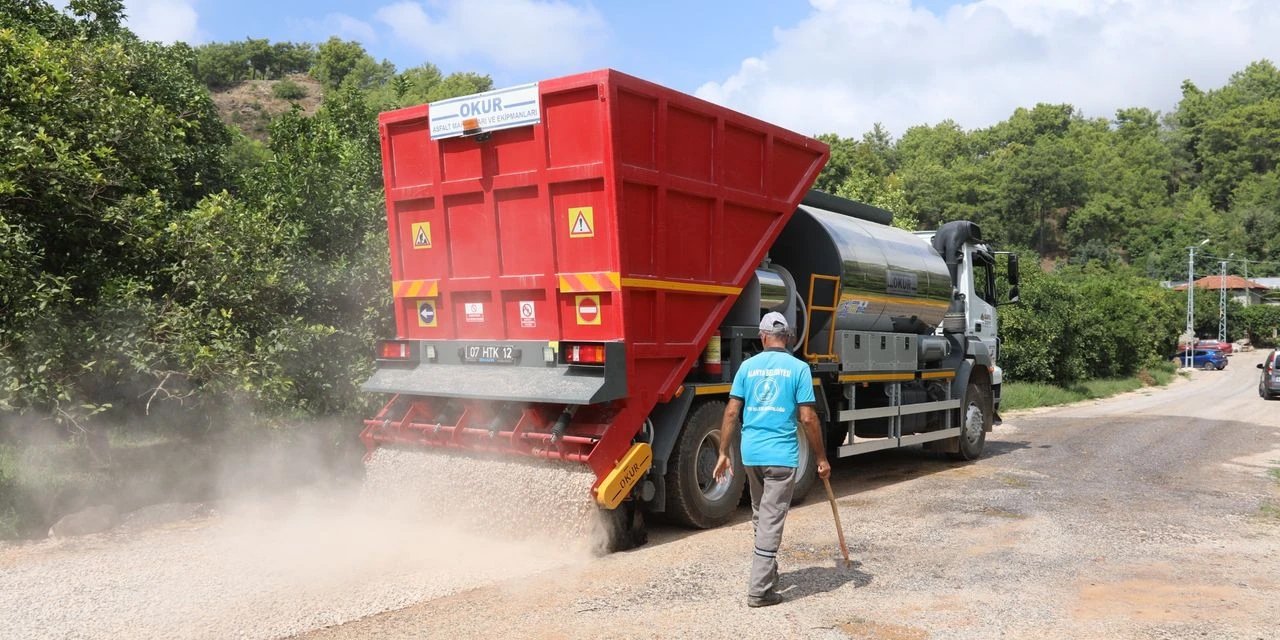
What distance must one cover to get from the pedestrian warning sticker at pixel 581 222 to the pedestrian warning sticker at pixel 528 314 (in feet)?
2.23

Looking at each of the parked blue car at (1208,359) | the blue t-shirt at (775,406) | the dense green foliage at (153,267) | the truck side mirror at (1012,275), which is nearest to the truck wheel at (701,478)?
the blue t-shirt at (775,406)

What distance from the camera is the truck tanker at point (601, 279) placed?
674 centimetres

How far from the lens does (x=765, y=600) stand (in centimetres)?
540

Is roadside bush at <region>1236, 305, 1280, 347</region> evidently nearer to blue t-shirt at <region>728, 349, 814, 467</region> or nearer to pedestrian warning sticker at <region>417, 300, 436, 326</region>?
pedestrian warning sticker at <region>417, 300, 436, 326</region>

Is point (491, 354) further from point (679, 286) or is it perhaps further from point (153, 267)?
point (153, 267)

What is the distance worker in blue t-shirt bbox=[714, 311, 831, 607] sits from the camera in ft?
18.1

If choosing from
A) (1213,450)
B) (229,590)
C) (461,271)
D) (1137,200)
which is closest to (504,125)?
(461,271)

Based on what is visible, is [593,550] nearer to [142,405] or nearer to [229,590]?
[229,590]

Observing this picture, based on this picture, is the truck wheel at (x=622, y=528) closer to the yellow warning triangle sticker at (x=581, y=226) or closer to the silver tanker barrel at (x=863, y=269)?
the yellow warning triangle sticker at (x=581, y=226)

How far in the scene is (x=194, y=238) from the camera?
8680 mm

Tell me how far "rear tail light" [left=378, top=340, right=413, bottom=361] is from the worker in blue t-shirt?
3.22 m

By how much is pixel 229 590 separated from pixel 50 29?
11.0 metres

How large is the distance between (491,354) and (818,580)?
3031 mm

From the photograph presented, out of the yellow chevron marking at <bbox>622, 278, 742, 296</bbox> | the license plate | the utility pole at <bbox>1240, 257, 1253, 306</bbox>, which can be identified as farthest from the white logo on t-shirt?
the utility pole at <bbox>1240, 257, 1253, 306</bbox>
